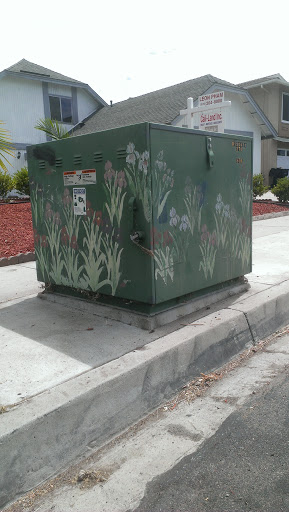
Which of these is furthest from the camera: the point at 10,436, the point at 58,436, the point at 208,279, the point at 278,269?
the point at 278,269

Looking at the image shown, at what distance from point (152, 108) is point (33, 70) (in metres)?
6.72

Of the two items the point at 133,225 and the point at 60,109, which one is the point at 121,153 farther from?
the point at 60,109

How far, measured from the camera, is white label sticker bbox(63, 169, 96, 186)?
402 centimetres

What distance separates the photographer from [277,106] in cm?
2700

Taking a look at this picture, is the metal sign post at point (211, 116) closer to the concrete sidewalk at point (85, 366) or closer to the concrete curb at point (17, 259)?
the concrete sidewalk at point (85, 366)

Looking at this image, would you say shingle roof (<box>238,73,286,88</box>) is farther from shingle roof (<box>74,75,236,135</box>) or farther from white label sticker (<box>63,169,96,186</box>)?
white label sticker (<box>63,169,96,186</box>)

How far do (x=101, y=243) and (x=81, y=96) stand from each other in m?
22.5

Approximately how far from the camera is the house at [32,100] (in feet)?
67.5

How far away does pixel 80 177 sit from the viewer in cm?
414

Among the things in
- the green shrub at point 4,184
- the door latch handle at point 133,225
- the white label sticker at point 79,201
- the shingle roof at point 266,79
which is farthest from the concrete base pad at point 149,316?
the shingle roof at point 266,79

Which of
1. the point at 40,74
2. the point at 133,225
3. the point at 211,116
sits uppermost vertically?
the point at 40,74

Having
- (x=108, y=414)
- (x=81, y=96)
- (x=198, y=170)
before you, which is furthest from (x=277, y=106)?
(x=108, y=414)

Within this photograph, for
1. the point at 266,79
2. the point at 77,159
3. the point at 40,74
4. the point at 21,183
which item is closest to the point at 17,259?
the point at 77,159

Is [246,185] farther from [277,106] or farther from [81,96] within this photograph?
[277,106]
